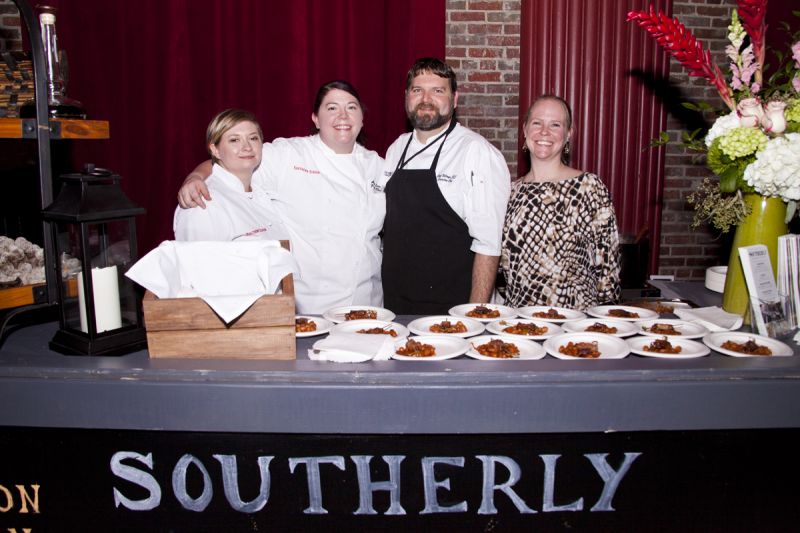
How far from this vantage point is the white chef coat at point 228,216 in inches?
95.1

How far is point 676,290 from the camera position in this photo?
2525mm

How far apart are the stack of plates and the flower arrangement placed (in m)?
0.51

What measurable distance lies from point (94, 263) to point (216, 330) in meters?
0.35

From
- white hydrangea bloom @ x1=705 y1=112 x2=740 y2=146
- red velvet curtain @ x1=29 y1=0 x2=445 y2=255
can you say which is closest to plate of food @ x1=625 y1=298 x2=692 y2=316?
white hydrangea bloom @ x1=705 y1=112 x2=740 y2=146

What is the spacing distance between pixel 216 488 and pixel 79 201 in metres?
0.77

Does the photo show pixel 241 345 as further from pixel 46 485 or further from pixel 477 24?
pixel 477 24

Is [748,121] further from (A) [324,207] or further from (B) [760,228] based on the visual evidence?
(A) [324,207]

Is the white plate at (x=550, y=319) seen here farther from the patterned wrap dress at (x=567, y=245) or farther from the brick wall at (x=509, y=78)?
the brick wall at (x=509, y=78)

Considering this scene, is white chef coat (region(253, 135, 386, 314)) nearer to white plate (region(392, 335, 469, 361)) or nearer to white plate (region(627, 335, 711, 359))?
white plate (region(392, 335, 469, 361))

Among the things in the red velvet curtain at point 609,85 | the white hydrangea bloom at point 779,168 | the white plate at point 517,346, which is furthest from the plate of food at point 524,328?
the red velvet curtain at point 609,85

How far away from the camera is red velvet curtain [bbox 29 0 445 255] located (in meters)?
3.72

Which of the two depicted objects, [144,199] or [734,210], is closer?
[734,210]

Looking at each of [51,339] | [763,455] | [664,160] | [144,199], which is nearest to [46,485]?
[51,339]

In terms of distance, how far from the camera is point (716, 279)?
2.45 m
